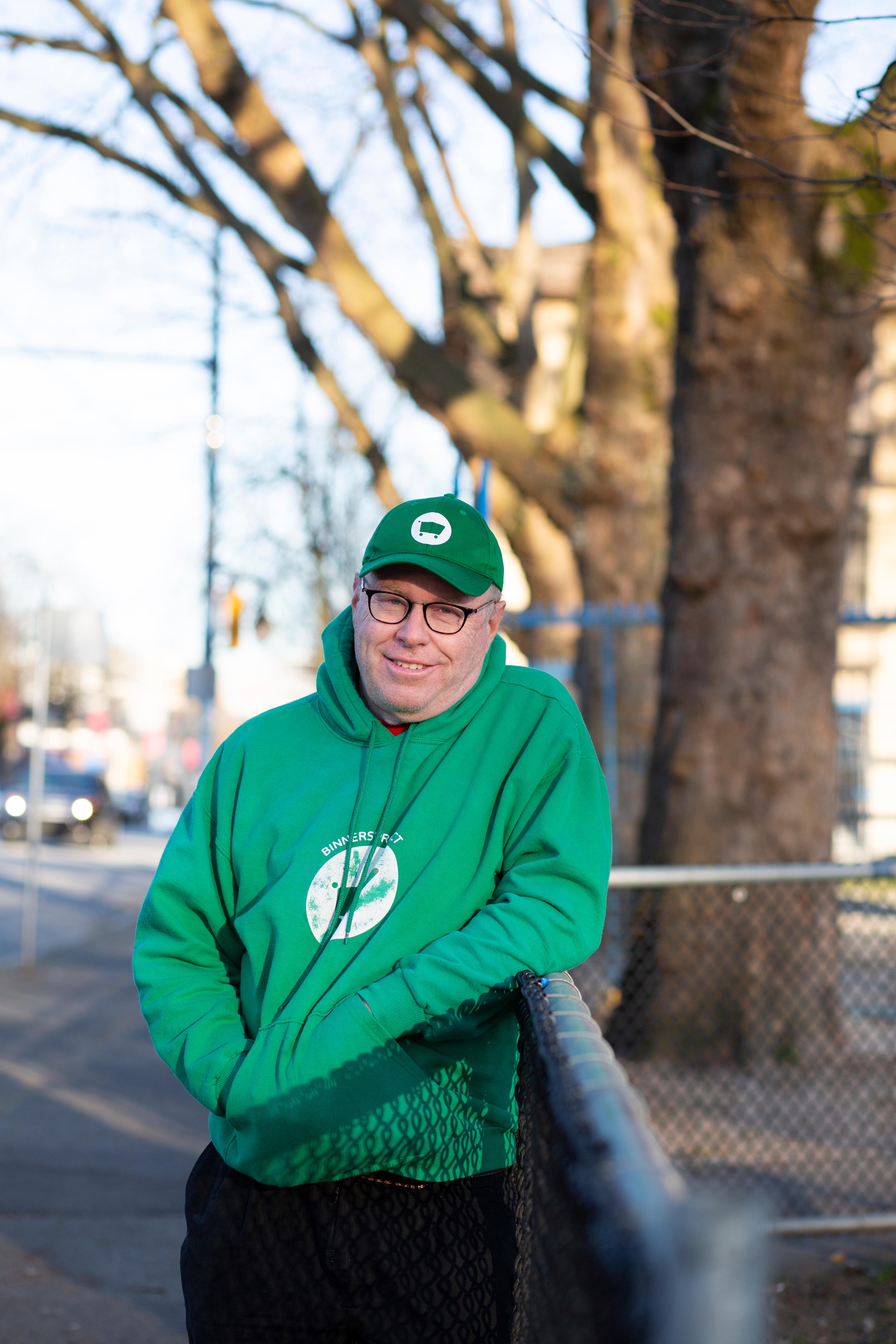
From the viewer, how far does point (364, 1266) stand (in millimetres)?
2061

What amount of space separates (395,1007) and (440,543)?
0.71 metres

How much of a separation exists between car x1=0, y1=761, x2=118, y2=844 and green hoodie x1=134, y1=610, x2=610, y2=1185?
3296 centimetres

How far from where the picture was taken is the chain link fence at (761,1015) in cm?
591

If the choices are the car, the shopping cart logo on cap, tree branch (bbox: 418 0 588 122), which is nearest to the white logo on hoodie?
the shopping cart logo on cap

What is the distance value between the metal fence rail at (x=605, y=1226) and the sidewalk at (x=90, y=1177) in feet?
9.18

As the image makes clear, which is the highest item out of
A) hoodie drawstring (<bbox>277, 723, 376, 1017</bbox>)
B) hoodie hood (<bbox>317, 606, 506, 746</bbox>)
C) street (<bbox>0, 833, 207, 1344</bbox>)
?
hoodie hood (<bbox>317, 606, 506, 746</bbox>)

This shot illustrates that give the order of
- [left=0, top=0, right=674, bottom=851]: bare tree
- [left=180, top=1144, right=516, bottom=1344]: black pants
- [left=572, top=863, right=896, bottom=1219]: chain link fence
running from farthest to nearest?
[left=0, top=0, right=674, bottom=851]: bare tree < [left=572, top=863, right=896, bottom=1219]: chain link fence < [left=180, top=1144, right=516, bottom=1344]: black pants

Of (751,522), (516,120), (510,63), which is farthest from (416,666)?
(510,63)

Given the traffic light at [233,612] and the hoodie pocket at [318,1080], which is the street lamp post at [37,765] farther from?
the hoodie pocket at [318,1080]

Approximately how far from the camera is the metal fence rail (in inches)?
34.3

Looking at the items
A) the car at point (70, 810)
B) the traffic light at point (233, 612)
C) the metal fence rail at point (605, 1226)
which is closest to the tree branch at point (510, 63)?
the traffic light at point (233, 612)

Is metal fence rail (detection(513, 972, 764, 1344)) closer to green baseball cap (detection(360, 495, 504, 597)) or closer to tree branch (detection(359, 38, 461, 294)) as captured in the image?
green baseball cap (detection(360, 495, 504, 597))

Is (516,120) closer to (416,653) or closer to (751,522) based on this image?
(751,522)

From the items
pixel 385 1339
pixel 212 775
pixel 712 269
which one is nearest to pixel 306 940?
pixel 212 775
